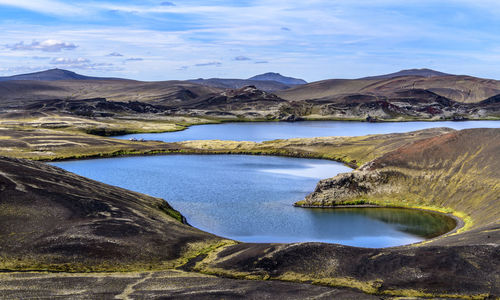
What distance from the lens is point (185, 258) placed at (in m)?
54.6

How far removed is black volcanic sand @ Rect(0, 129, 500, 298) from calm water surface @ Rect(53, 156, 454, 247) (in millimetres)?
12223

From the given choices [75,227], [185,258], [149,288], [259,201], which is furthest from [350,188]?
[149,288]

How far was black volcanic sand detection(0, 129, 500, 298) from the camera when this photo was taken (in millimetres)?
44312

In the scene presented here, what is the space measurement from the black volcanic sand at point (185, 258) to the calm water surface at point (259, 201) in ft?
40.1

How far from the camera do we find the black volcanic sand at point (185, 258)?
44312 mm

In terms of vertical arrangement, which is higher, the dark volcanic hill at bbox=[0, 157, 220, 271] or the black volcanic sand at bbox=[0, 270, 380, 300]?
the dark volcanic hill at bbox=[0, 157, 220, 271]

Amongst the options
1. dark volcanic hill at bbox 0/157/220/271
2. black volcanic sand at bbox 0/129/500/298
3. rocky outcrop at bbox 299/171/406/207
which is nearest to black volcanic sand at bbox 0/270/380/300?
black volcanic sand at bbox 0/129/500/298

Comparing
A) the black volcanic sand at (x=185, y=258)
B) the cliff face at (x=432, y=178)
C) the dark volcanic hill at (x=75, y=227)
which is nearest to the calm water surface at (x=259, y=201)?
the cliff face at (x=432, y=178)

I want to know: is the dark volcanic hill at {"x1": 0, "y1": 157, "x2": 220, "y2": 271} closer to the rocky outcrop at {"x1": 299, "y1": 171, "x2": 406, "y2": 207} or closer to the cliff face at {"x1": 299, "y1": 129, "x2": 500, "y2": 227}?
the rocky outcrop at {"x1": 299, "y1": 171, "x2": 406, "y2": 207}

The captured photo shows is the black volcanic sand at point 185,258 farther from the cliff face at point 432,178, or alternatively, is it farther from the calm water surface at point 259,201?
the cliff face at point 432,178

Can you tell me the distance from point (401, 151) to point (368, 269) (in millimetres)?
58012

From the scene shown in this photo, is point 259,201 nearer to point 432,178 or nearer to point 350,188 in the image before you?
point 350,188

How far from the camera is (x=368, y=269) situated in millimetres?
48438

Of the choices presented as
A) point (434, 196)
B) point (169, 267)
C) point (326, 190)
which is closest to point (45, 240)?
point (169, 267)
